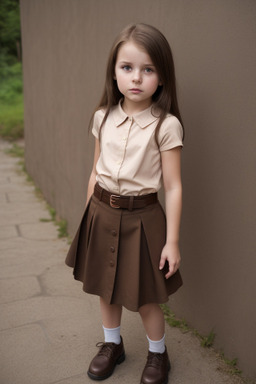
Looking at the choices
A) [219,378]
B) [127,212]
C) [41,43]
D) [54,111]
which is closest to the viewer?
[127,212]

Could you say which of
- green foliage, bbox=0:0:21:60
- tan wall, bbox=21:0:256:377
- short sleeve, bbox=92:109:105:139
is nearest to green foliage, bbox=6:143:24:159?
tan wall, bbox=21:0:256:377

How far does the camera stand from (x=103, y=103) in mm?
1900

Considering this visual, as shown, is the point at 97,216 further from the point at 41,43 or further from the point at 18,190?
the point at 18,190

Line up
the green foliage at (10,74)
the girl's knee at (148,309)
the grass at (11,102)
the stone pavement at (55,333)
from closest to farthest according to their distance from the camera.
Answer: the girl's knee at (148,309) → the stone pavement at (55,333) → the grass at (11,102) → the green foliage at (10,74)

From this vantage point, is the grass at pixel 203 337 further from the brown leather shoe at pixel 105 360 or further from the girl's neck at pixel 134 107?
the girl's neck at pixel 134 107

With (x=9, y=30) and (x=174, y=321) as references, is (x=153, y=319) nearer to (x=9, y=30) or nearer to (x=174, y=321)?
(x=174, y=321)

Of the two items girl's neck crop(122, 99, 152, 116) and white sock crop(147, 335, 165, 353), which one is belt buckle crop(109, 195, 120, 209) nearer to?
girl's neck crop(122, 99, 152, 116)

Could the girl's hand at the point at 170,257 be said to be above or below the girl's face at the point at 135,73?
below

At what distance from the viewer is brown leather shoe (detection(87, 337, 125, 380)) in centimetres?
192

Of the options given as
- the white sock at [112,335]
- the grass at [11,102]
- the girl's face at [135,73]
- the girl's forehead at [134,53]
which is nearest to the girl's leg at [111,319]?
the white sock at [112,335]

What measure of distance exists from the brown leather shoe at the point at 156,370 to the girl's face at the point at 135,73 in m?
1.11

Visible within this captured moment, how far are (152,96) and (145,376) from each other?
3.90ft

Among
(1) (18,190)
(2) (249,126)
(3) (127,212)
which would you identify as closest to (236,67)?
(2) (249,126)

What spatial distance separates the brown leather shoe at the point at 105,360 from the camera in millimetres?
1917
